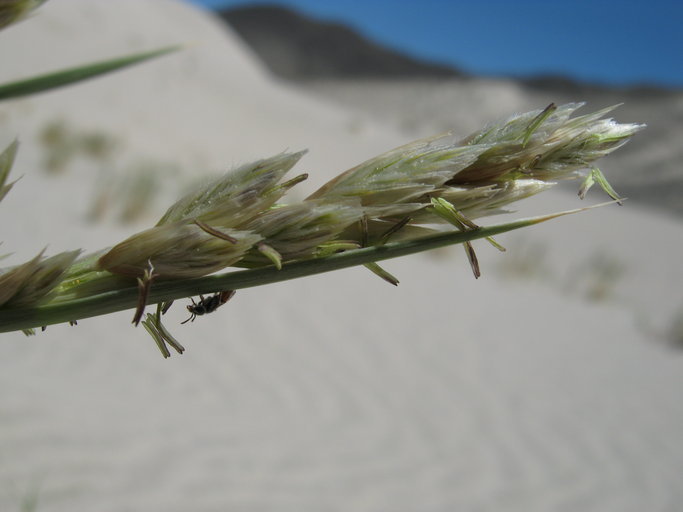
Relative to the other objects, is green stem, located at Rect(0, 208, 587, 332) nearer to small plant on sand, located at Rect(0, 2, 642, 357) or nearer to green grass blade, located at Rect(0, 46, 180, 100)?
small plant on sand, located at Rect(0, 2, 642, 357)

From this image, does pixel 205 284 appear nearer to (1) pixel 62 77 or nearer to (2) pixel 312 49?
(1) pixel 62 77

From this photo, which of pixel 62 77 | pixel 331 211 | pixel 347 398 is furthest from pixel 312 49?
pixel 331 211

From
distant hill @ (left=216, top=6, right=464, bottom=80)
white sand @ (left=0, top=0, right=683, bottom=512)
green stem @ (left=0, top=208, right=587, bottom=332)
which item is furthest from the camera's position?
distant hill @ (left=216, top=6, right=464, bottom=80)

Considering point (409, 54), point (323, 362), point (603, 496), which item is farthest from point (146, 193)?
point (409, 54)

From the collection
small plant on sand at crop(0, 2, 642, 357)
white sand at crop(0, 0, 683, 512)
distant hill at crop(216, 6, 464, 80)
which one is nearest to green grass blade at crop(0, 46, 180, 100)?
small plant on sand at crop(0, 2, 642, 357)

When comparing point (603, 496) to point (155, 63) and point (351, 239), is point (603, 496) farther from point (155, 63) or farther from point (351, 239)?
point (155, 63)

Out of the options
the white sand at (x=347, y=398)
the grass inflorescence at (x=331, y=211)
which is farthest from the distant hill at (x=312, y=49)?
the grass inflorescence at (x=331, y=211)

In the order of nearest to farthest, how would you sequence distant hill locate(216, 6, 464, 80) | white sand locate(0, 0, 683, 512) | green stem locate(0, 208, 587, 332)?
green stem locate(0, 208, 587, 332) < white sand locate(0, 0, 683, 512) < distant hill locate(216, 6, 464, 80)

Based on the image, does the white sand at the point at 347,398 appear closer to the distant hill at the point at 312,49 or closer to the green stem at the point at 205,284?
the green stem at the point at 205,284
